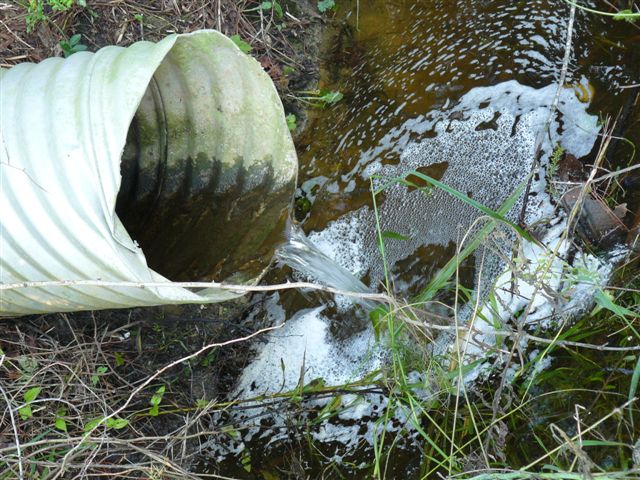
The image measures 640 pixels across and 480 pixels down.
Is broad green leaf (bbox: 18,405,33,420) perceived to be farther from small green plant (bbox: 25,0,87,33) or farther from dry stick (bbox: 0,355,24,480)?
small green plant (bbox: 25,0,87,33)

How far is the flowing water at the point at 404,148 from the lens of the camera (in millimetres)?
2041

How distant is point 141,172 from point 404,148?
2.73 feet

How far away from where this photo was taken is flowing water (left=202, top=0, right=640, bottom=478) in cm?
204

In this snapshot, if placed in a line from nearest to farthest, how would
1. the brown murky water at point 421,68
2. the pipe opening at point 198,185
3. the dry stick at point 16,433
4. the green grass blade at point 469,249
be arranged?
the dry stick at point 16,433 < the green grass blade at point 469,249 < the pipe opening at point 198,185 < the brown murky water at point 421,68

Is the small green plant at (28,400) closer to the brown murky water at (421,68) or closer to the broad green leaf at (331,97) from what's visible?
the brown murky water at (421,68)

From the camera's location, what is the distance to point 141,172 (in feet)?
6.66

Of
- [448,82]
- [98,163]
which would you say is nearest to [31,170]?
[98,163]

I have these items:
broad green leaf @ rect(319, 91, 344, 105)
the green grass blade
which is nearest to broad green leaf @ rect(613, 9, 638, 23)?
the green grass blade

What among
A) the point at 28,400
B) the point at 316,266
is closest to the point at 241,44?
the point at 316,266

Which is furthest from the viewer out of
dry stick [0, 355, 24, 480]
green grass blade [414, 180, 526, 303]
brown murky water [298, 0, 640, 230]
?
brown murky water [298, 0, 640, 230]

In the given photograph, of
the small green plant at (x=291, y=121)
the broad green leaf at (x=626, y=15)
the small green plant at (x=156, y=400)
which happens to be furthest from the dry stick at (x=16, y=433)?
the broad green leaf at (x=626, y=15)

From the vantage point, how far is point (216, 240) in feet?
6.54

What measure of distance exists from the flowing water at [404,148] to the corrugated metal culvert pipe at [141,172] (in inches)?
9.1

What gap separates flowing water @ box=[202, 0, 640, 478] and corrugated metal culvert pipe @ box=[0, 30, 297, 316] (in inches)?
9.1
